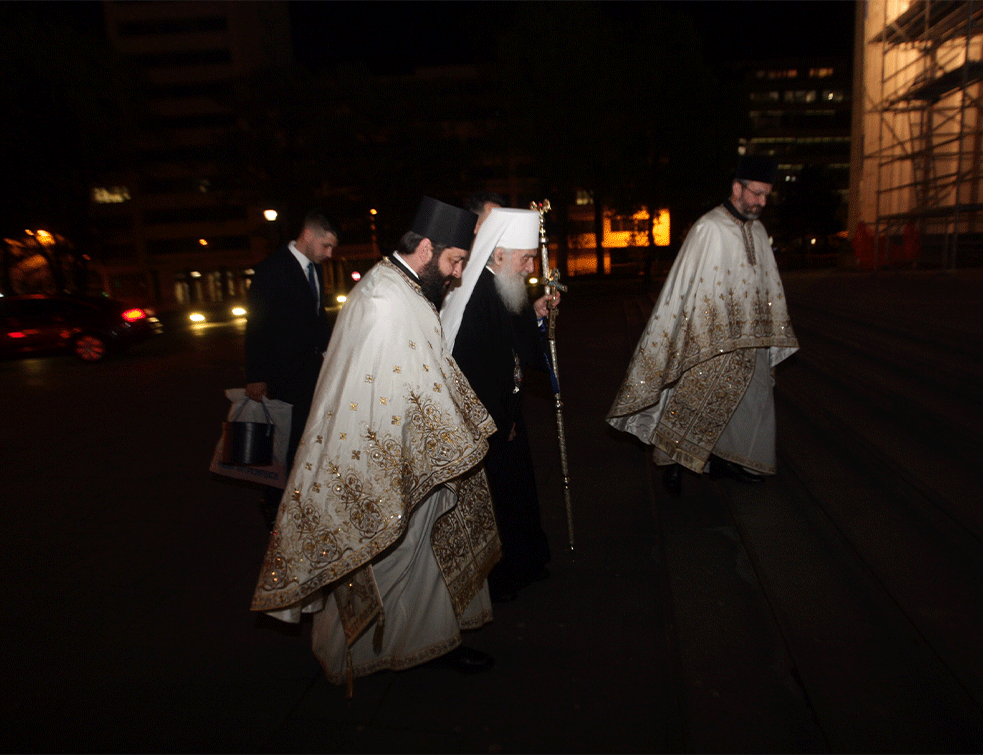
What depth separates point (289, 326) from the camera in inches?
161

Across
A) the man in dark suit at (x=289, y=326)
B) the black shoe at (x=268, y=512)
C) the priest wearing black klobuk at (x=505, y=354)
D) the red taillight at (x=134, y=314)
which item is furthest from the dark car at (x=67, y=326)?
the priest wearing black klobuk at (x=505, y=354)

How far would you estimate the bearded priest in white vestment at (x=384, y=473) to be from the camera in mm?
2355

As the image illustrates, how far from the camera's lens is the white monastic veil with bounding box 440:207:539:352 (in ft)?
9.69

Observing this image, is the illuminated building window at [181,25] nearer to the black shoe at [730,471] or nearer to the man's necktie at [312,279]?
the man's necktie at [312,279]

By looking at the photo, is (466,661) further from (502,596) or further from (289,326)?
(289,326)

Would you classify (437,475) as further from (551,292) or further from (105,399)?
(105,399)

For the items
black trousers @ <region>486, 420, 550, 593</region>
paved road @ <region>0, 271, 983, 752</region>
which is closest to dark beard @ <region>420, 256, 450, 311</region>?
black trousers @ <region>486, 420, 550, 593</region>

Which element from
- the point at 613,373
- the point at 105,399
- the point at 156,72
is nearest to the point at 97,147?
the point at 105,399

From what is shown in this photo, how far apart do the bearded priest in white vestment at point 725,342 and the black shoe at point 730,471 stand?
0.13 ft

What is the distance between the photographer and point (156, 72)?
5575 centimetres

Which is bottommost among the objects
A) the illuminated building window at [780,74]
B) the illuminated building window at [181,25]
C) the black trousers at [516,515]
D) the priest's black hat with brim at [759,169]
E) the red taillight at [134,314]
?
the black trousers at [516,515]

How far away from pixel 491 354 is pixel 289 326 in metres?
1.61

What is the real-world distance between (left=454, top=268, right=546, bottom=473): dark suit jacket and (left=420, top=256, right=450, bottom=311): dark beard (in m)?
0.35

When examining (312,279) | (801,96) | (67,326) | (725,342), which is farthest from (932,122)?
(801,96)
